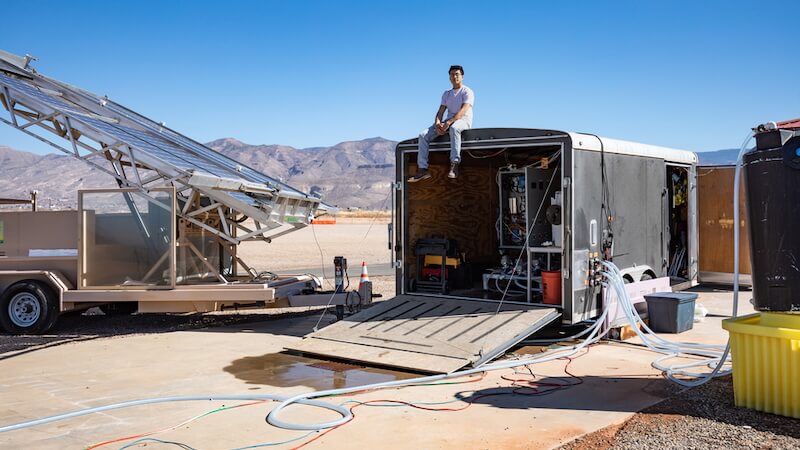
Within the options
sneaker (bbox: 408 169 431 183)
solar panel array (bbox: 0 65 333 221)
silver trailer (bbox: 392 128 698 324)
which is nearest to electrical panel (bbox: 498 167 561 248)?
silver trailer (bbox: 392 128 698 324)

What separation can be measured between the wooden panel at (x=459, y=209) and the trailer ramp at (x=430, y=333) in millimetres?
1534

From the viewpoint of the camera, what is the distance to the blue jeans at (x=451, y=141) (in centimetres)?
1044

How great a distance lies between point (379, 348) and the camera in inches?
358

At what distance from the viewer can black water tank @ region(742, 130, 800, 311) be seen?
249 inches

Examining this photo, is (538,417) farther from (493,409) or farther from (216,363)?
(216,363)

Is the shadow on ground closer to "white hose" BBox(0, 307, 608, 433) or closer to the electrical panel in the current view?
the electrical panel

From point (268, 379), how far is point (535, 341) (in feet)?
12.6

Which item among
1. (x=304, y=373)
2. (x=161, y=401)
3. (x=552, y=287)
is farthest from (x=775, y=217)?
(x=161, y=401)

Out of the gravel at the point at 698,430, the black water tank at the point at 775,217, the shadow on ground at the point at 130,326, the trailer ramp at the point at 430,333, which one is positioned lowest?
the gravel at the point at 698,430

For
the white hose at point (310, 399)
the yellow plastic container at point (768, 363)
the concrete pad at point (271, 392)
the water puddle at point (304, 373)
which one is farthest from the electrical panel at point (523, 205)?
the yellow plastic container at point (768, 363)

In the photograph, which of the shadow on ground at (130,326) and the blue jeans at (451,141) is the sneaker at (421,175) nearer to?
the blue jeans at (451,141)

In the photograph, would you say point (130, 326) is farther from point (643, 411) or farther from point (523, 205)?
point (643, 411)

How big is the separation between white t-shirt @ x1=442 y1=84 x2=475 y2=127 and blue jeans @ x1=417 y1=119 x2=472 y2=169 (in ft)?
0.62

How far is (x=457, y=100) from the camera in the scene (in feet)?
35.7
